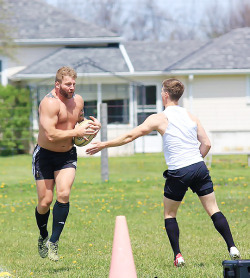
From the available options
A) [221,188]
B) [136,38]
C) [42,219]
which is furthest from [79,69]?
[136,38]

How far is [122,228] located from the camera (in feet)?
21.1

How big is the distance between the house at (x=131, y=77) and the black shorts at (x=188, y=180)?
19067 mm

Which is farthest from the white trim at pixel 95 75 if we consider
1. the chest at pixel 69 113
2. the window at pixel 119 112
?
the chest at pixel 69 113

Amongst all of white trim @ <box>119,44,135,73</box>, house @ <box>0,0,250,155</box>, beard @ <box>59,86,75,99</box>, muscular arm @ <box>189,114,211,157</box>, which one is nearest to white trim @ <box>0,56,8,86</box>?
house @ <box>0,0,250,155</box>

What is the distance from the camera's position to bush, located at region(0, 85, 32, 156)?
26.5 metres

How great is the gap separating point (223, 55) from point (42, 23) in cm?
812

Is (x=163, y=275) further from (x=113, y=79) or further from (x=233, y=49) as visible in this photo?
(x=233, y=49)

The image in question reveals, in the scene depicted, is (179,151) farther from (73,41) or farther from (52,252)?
(73,41)

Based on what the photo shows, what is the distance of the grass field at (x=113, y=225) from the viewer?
24.3ft

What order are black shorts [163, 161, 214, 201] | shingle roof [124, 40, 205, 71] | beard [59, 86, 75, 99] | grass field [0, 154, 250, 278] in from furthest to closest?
shingle roof [124, 40, 205, 71] < beard [59, 86, 75, 99] < grass field [0, 154, 250, 278] < black shorts [163, 161, 214, 201]

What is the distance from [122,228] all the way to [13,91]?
2122 cm

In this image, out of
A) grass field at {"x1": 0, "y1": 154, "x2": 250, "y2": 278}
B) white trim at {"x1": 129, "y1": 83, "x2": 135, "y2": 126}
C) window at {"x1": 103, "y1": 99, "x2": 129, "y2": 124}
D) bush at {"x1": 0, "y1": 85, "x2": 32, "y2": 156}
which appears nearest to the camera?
grass field at {"x1": 0, "y1": 154, "x2": 250, "y2": 278}

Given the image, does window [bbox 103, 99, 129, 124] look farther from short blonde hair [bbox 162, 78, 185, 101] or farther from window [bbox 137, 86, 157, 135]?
short blonde hair [bbox 162, 78, 185, 101]

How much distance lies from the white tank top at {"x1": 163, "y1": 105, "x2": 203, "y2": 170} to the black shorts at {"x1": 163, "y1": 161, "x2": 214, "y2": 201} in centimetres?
6
